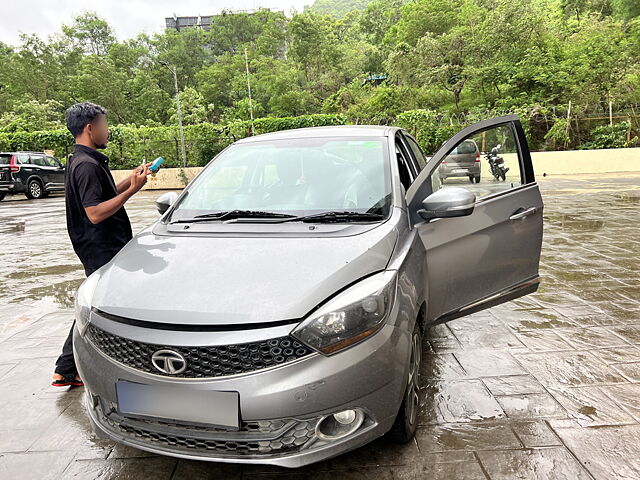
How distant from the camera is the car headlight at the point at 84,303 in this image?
2287 millimetres

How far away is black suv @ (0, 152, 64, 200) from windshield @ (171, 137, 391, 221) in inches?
712

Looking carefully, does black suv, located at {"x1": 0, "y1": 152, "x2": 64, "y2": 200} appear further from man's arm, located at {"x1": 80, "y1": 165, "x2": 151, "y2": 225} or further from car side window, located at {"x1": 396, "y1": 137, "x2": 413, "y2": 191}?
car side window, located at {"x1": 396, "y1": 137, "x2": 413, "y2": 191}

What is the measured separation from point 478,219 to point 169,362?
6.87ft

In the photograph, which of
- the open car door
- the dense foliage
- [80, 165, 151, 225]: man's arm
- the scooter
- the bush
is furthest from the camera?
the dense foliage

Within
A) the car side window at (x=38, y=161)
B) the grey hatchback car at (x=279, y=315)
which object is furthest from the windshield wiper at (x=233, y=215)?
the car side window at (x=38, y=161)

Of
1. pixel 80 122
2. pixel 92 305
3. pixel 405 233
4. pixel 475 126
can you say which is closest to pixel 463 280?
pixel 405 233

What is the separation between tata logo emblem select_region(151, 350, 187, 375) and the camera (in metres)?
1.94

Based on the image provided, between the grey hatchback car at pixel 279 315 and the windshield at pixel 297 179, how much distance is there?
1cm

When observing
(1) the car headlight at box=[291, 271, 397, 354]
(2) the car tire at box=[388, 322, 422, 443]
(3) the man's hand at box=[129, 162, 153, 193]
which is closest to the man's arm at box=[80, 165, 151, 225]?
(3) the man's hand at box=[129, 162, 153, 193]

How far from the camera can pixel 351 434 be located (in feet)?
6.63

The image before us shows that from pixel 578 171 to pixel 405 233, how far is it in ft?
67.6

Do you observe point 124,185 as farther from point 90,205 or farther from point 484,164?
point 484,164

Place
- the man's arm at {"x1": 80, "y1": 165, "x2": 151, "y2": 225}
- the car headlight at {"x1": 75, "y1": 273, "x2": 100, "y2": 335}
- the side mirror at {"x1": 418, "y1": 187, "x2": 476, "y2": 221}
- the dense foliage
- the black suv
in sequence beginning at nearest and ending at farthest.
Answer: the car headlight at {"x1": 75, "y1": 273, "x2": 100, "y2": 335}, the side mirror at {"x1": 418, "y1": 187, "x2": 476, "y2": 221}, the man's arm at {"x1": 80, "y1": 165, "x2": 151, "y2": 225}, the black suv, the dense foliage

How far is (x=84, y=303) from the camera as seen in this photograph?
235 cm
